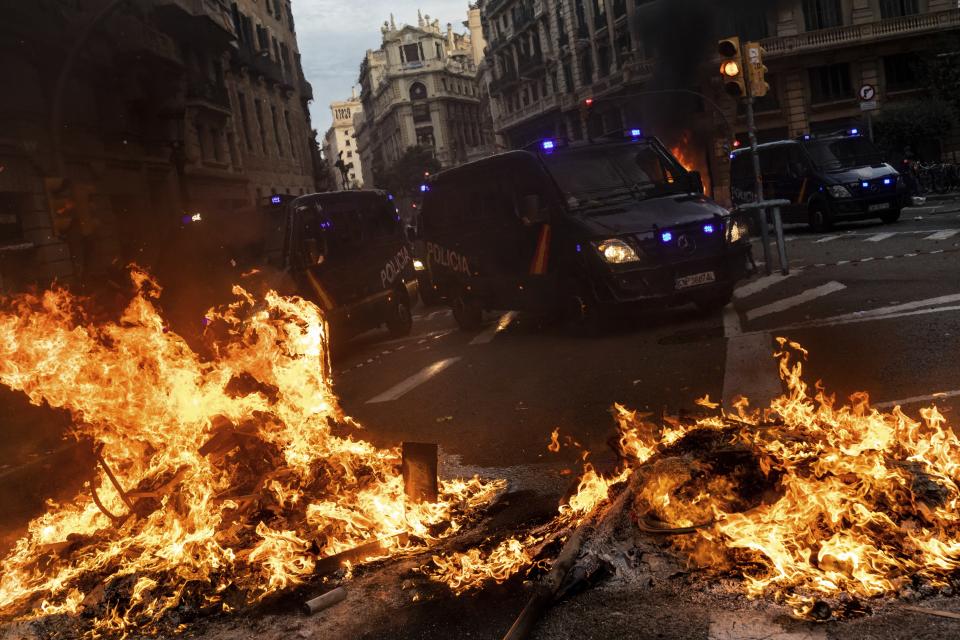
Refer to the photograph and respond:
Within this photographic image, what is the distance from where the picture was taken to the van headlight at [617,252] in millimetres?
9453

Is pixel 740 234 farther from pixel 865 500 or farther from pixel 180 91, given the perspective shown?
pixel 180 91

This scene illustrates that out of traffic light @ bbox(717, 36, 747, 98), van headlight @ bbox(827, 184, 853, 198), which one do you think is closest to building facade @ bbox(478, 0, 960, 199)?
van headlight @ bbox(827, 184, 853, 198)

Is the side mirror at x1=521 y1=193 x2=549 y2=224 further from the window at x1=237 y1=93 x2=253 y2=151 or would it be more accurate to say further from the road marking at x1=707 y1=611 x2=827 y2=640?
the window at x1=237 y1=93 x2=253 y2=151

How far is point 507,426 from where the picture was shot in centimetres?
683

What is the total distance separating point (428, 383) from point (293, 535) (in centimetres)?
471

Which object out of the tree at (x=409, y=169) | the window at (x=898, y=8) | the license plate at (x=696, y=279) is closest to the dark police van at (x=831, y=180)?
the license plate at (x=696, y=279)

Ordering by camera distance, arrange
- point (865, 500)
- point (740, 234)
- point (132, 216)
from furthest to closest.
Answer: point (132, 216)
point (740, 234)
point (865, 500)

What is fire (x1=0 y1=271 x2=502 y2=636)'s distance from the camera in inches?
167

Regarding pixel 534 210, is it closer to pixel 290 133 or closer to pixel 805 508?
pixel 805 508

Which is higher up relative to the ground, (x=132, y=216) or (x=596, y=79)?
(x=596, y=79)

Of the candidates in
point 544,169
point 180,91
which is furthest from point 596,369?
point 180,91

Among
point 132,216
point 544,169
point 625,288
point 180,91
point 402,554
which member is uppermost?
point 180,91

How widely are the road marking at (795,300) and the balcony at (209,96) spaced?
2716 cm

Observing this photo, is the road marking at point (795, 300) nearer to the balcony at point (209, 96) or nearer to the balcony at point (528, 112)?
the balcony at point (209, 96)
